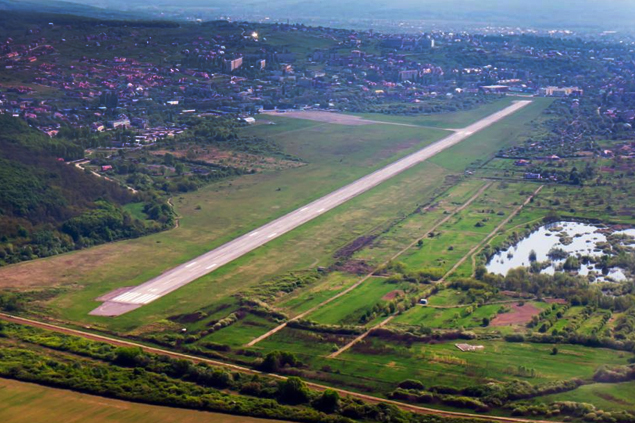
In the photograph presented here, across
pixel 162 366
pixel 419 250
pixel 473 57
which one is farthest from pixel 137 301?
pixel 473 57

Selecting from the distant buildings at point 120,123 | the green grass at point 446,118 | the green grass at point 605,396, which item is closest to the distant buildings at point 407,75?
the green grass at point 446,118

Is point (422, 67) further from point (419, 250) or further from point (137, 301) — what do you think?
point (137, 301)

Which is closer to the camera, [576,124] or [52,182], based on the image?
[52,182]

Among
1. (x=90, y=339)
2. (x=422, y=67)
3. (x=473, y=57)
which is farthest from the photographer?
(x=473, y=57)

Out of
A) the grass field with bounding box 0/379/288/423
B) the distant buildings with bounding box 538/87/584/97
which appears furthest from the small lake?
the distant buildings with bounding box 538/87/584/97

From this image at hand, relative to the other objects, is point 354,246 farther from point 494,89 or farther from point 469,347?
point 494,89

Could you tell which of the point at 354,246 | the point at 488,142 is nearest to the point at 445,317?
the point at 354,246

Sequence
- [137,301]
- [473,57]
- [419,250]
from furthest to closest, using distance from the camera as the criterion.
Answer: [473,57]
[419,250]
[137,301]
